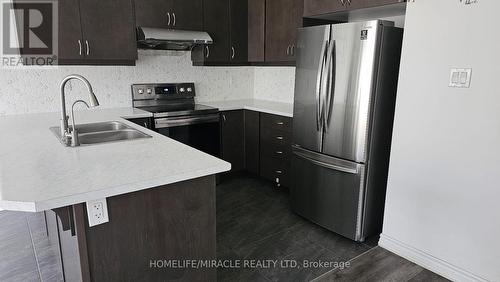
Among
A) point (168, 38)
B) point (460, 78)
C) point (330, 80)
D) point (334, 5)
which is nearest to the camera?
point (460, 78)

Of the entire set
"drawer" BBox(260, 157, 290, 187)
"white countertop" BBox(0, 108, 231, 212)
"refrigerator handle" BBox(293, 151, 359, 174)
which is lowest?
"drawer" BBox(260, 157, 290, 187)

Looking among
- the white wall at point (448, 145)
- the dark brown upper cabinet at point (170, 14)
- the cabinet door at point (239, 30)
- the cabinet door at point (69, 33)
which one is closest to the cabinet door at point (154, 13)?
the dark brown upper cabinet at point (170, 14)

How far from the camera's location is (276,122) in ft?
11.5

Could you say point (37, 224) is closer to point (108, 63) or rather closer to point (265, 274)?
point (108, 63)

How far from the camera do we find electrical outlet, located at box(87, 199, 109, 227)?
126 centimetres

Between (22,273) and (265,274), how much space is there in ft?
5.36

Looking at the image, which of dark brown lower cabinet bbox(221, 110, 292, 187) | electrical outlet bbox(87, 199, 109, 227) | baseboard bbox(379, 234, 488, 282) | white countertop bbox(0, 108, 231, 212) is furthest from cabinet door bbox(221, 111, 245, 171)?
electrical outlet bbox(87, 199, 109, 227)

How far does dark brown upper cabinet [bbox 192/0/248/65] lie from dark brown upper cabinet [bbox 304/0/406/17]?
1.03m

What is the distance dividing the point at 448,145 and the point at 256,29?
2.53 meters

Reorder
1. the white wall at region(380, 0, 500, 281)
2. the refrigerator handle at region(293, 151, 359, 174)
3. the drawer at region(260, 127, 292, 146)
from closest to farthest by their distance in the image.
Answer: the white wall at region(380, 0, 500, 281), the refrigerator handle at region(293, 151, 359, 174), the drawer at region(260, 127, 292, 146)

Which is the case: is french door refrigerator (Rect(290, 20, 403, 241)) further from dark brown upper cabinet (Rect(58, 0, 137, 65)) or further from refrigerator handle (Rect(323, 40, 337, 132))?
dark brown upper cabinet (Rect(58, 0, 137, 65))

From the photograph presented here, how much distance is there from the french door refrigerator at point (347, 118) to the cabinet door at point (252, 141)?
37.6 inches

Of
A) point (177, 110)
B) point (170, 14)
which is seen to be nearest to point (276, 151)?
point (177, 110)

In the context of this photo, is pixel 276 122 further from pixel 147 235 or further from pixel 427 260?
pixel 147 235
